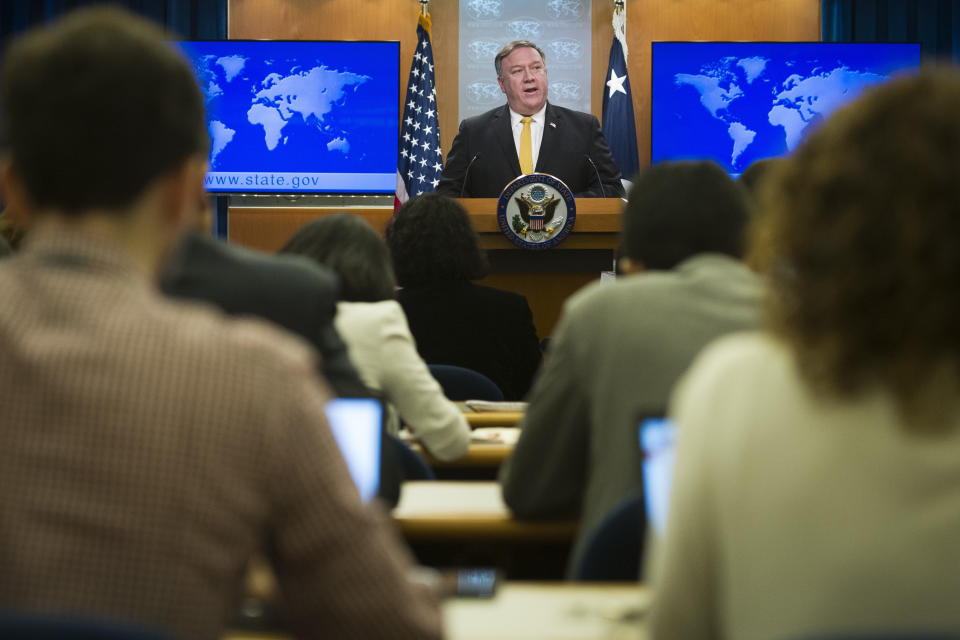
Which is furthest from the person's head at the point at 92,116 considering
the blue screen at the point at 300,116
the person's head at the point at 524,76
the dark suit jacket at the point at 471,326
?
the blue screen at the point at 300,116

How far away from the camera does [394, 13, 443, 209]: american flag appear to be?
25.6ft

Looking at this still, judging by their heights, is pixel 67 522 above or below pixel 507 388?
above

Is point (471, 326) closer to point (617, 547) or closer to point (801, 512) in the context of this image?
point (617, 547)

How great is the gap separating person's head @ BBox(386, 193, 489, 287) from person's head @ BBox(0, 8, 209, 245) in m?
3.01

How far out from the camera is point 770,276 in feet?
3.31

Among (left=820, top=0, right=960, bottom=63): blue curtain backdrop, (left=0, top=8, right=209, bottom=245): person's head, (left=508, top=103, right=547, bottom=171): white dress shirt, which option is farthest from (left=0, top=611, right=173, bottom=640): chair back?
(left=820, top=0, right=960, bottom=63): blue curtain backdrop

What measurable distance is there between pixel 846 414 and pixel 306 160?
7726mm

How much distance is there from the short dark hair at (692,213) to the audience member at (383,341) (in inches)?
36.5

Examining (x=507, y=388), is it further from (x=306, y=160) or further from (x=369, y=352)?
(x=306, y=160)

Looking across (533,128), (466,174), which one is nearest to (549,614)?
(466,174)

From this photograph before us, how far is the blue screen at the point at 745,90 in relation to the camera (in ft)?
27.5

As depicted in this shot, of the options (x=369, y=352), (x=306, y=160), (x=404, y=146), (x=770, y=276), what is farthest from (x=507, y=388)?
(x=306, y=160)

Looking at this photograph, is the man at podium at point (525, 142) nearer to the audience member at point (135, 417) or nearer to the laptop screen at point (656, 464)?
the laptop screen at point (656, 464)

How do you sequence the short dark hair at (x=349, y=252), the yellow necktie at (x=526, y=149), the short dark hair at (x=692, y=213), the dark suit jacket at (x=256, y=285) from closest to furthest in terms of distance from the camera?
1. the dark suit jacket at (x=256, y=285)
2. the short dark hair at (x=692, y=213)
3. the short dark hair at (x=349, y=252)
4. the yellow necktie at (x=526, y=149)
